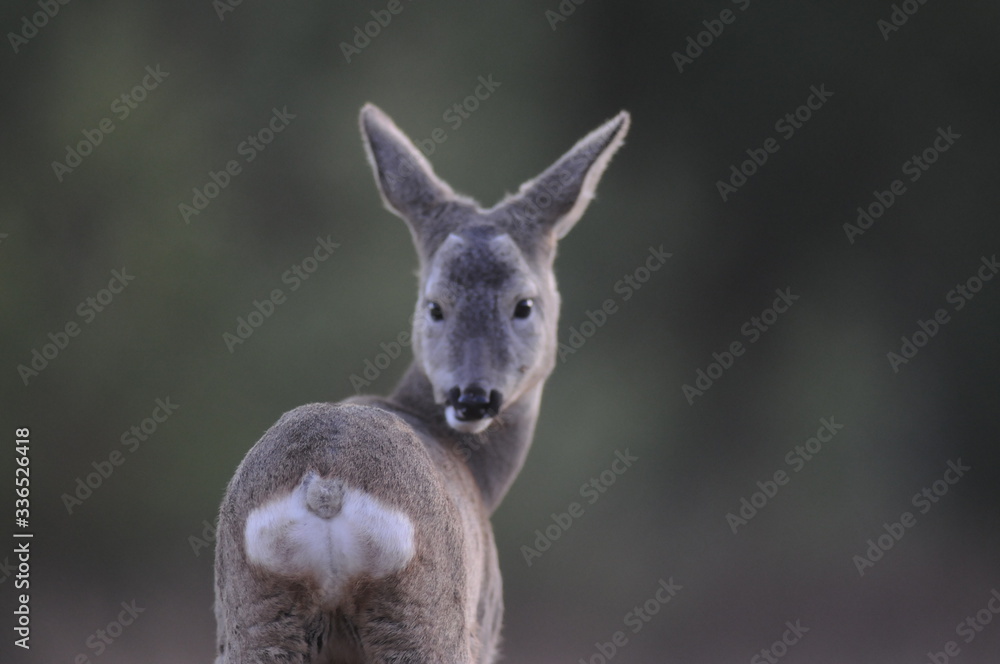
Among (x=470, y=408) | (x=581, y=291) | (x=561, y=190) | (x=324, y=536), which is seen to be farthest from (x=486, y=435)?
(x=581, y=291)

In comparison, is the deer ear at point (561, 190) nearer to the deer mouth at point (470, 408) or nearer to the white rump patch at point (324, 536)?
the deer mouth at point (470, 408)

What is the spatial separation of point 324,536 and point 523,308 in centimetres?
195

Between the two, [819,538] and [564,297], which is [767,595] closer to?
[819,538]

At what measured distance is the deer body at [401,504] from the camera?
3.11 metres

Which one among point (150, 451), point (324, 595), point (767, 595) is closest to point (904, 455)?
point (767, 595)

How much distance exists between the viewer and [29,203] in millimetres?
9797

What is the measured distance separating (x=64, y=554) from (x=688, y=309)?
699cm

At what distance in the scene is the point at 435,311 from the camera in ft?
15.8

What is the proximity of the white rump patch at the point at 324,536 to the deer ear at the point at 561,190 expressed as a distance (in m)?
2.29

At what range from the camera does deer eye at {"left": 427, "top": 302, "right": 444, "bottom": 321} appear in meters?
4.80

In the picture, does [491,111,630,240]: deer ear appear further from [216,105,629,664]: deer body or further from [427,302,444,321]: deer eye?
[427,302,444,321]: deer eye

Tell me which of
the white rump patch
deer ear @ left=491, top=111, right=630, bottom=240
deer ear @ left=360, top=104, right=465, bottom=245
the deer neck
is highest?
deer ear @ left=491, top=111, right=630, bottom=240

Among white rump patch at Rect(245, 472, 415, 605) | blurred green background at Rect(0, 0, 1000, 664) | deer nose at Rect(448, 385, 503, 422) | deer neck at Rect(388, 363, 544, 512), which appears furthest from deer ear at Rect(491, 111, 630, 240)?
blurred green background at Rect(0, 0, 1000, 664)

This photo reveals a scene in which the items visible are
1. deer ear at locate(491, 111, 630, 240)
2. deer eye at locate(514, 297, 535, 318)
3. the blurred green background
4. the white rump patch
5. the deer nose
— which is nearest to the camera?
the white rump patch
